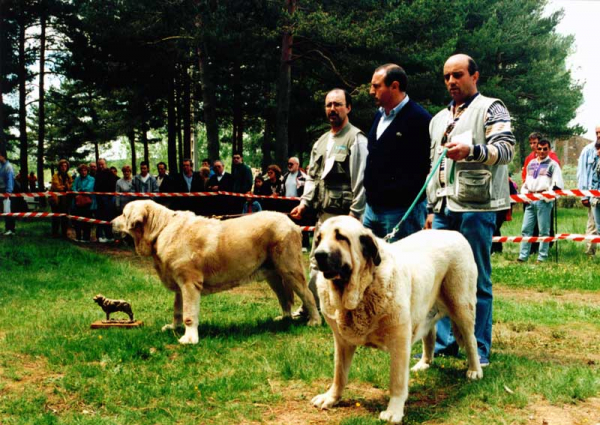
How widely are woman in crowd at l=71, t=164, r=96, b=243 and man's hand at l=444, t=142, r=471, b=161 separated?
41.5 feet

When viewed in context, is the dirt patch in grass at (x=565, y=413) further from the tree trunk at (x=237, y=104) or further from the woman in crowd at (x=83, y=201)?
the tree trunk at (x=237, y=104)

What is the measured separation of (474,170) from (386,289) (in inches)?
58.2

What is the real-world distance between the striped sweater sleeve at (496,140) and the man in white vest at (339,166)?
53.4 inches

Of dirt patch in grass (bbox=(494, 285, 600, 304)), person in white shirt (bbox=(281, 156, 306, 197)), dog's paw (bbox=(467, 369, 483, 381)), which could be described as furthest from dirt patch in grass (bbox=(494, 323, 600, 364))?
person in white shirt (bbox=(281, 156, 306, 197))

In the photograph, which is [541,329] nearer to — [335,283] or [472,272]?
[472,272]

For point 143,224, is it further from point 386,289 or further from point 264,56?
point 264,56

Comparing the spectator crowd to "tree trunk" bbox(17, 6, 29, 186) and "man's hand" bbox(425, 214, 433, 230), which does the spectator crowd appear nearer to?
"man's hand" bbox(425, 214, 433, 230)

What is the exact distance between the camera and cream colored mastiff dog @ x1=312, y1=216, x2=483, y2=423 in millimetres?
3492

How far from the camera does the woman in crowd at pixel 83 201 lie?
49.4 feet

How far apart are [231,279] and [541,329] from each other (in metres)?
3.42

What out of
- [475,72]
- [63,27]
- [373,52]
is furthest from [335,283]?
[63,27]

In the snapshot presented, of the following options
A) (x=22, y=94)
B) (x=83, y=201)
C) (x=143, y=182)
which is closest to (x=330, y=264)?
(x=143, y=182)

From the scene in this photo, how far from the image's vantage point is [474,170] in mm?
4586

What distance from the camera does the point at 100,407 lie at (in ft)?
13.7
